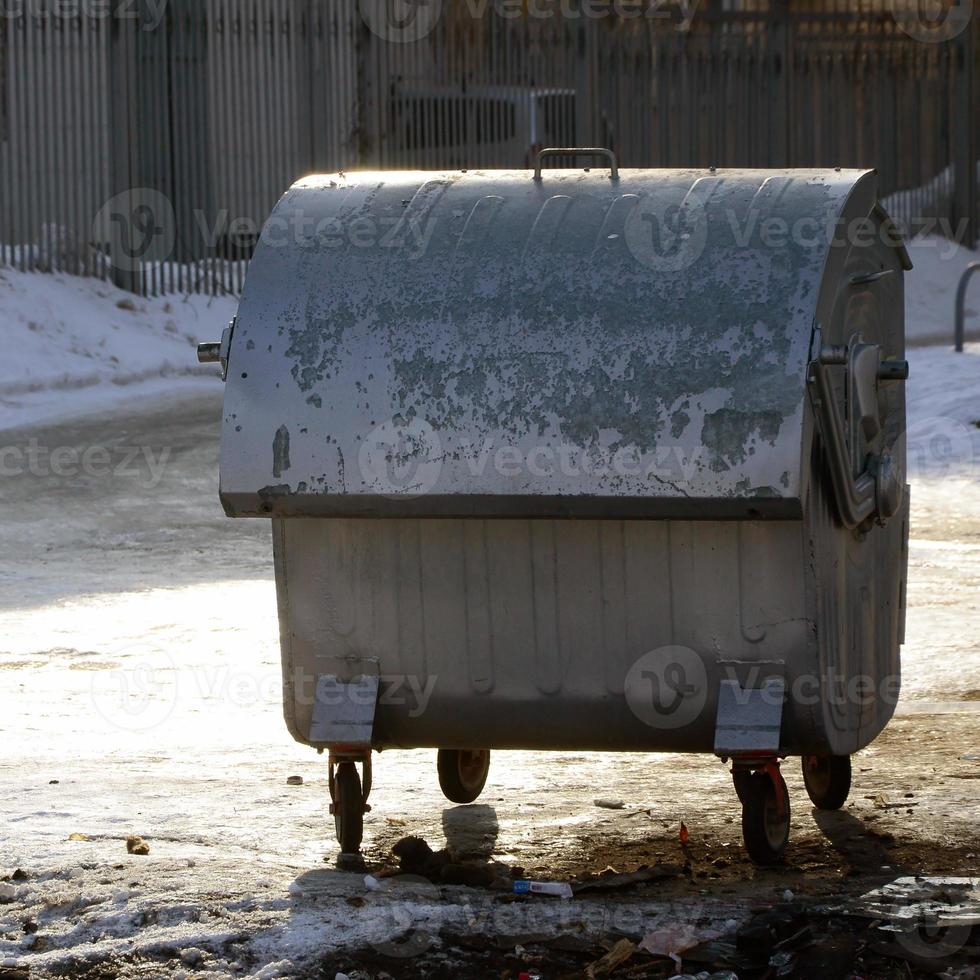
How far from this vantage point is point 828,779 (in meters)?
4.37

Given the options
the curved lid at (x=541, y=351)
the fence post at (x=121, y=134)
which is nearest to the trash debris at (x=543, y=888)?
the curved lid at (x=541, y=351)

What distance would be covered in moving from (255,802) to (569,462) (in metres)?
1.39

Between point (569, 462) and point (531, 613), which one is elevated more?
point (569, 462)

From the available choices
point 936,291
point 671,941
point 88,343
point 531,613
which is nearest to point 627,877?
point 671,941

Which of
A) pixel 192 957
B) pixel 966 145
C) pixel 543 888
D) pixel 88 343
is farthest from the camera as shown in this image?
pixel 966 145

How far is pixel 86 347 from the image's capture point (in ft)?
42.9

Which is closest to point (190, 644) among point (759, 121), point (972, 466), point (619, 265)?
point (619, 265)

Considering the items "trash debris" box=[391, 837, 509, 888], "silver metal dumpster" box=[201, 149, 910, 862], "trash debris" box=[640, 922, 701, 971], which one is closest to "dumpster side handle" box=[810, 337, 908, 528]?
"silver metal dumpster" box=[201, 149, 910, 862]

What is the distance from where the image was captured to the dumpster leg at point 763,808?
380 cm

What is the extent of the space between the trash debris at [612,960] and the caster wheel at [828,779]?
110 cm

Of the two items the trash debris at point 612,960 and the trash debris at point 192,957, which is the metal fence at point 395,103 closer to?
the trash debris at point 192,957

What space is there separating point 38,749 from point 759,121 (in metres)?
13.9

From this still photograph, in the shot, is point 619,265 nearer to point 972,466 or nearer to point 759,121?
point 972,466

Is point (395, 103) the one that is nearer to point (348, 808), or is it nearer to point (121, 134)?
point (121, 134)
